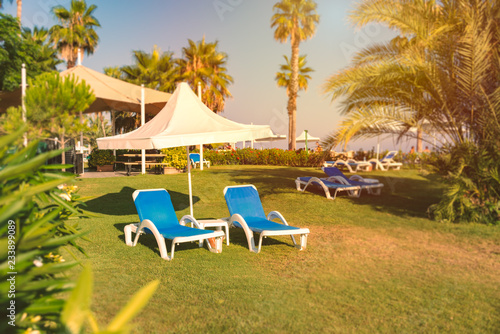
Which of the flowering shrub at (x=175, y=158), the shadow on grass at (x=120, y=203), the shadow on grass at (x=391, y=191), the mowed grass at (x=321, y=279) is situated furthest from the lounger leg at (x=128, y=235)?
the flowering shrub at (x=175, y=158)

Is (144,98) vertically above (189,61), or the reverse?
(189,61)

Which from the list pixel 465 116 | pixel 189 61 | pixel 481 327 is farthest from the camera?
pixel 189 61

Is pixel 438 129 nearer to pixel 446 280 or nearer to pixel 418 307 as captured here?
pixel 446 280

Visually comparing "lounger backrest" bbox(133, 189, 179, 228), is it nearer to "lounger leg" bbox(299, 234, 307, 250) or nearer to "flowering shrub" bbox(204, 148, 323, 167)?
"lounger leg" bbox(299, 234, 307, 250)

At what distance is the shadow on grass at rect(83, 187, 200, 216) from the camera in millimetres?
10046

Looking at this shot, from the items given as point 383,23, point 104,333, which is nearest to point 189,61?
point 383,23

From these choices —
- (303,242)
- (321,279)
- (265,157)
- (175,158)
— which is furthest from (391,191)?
(265,157)

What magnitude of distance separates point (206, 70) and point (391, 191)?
76.0ft

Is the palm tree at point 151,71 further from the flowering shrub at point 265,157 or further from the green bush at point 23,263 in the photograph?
the green bush at point 23,263

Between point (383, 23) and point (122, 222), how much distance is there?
777 centimetres

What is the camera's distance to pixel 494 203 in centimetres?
915

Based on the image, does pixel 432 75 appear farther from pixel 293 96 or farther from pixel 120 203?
pixel 293 96

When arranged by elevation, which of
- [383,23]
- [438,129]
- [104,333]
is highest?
[383,23]

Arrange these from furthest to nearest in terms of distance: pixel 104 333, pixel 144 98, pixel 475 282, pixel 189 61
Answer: pixel 189 61
pixel 144 98
pixel 475 282
pixel 104 333
